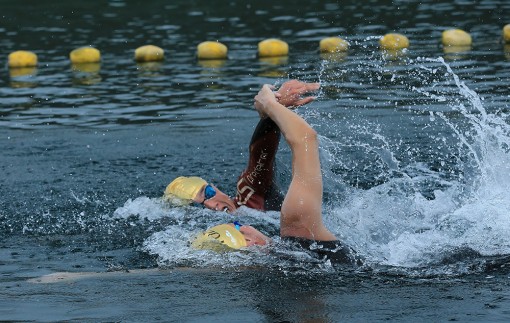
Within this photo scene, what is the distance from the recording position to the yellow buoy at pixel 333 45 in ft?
60.3

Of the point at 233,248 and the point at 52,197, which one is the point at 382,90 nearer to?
the point at 52,197

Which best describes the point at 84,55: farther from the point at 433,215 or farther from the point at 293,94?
the point at 293,94

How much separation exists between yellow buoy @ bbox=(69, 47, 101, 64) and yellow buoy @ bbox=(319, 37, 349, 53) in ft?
15.4

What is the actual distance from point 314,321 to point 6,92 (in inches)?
465

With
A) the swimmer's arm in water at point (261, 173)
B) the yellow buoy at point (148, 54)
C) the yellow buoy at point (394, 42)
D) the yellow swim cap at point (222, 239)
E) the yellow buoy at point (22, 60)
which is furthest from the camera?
the yellow buoy at point (22, 60)

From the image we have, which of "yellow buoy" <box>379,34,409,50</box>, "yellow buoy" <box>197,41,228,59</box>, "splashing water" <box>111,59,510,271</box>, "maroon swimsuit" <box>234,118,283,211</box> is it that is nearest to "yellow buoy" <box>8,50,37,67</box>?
"yellow buoy" <box>197,41,228,59</box>

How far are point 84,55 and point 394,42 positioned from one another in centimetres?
634

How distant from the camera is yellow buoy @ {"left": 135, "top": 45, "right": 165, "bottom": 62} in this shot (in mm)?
18875

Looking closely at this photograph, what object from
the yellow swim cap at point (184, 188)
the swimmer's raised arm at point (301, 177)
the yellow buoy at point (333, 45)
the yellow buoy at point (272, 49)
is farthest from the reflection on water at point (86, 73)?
the swimmer's raised arm at point (301, 177)

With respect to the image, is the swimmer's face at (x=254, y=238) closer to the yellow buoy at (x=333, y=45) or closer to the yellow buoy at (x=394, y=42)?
the yellow buoy at (x=333, y=45)

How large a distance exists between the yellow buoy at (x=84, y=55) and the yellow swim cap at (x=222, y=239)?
12250mm

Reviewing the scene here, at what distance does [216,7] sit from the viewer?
83.7 ft

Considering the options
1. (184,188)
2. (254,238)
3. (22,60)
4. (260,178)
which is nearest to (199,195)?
(184,188)

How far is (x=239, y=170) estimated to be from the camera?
10812 millimetres
